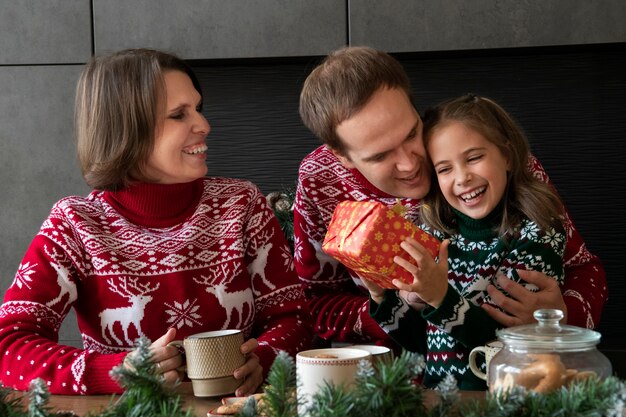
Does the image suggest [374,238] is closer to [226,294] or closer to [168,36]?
[226,294]

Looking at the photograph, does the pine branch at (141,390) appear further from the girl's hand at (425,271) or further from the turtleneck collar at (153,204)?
the turtleneck collar at (153,204)

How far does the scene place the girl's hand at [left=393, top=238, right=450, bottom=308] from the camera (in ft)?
3.76

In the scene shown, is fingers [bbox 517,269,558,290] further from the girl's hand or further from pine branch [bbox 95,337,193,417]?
pine branch [bbox 95,337,193,417]

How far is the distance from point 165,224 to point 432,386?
1.82ft

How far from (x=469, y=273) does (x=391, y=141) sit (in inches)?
10.4

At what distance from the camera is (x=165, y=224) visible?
1.54 metres

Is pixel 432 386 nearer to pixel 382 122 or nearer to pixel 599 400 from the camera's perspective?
pixel 382 122

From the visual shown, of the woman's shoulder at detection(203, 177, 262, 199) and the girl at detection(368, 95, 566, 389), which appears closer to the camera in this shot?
the girl at detection(368, 95, 566, 389)

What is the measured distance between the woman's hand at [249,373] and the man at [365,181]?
1.01 feet

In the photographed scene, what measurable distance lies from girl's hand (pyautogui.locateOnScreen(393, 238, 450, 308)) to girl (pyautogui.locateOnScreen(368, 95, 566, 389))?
13cm

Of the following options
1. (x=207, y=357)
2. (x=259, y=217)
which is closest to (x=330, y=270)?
(x=259, y=217)

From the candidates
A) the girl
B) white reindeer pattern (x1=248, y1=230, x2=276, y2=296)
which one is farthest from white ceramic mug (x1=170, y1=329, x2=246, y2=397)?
white reindeer pattern (x1=248, y1=230, x2=276, y2=296)

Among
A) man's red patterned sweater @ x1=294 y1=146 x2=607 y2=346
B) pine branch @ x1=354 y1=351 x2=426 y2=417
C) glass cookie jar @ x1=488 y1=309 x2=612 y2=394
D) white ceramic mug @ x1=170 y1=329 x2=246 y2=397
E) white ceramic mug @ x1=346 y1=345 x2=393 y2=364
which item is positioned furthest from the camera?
man's red patterned sweater @ x1=294 y1=146 x2=607 y2=346

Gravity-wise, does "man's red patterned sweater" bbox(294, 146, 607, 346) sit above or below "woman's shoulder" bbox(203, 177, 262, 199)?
below
